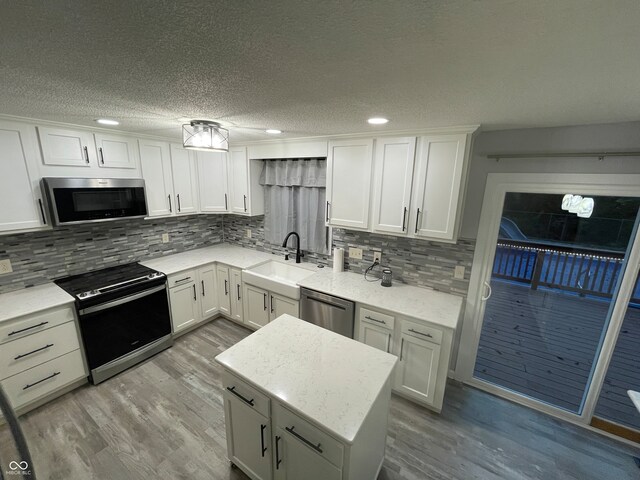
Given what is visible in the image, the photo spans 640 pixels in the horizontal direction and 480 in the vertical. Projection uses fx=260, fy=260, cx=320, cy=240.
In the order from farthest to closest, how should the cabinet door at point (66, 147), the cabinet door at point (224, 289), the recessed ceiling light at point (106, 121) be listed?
1. the cabinet door at point (224, 289)
2. the cabinet door at point (66, 147)
3. the recessed ceiling light at point (106, 121)

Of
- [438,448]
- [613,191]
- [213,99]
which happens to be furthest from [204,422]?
[613,191]

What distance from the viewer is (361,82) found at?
1.12 meters

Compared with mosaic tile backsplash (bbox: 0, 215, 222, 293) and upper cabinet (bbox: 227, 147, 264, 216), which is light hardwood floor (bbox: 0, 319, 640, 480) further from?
upper cabinet (bbox: 227, 147, 264, 216)

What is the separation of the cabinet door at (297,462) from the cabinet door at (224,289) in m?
2.21

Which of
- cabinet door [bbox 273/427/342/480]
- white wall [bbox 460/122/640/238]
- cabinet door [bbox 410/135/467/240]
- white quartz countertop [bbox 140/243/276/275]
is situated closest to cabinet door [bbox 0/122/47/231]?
white quartz countertop [bbox 140/243/276/275]

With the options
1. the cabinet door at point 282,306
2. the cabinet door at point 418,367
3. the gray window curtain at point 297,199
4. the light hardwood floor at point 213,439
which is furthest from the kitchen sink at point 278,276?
the cabinet door at point 418,367

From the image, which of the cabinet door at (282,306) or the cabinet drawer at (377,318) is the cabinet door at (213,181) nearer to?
the cabinet door at (282,306)

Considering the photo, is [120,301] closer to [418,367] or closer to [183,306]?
[183,306]

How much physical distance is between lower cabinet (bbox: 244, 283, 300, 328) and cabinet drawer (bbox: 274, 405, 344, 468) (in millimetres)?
1422

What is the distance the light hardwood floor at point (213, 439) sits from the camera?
1770 mm

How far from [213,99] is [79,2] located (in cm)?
81

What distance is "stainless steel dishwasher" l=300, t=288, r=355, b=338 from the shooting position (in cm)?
240

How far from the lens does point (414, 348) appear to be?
218 cm

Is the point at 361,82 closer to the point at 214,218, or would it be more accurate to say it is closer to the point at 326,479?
the point at 326,479
